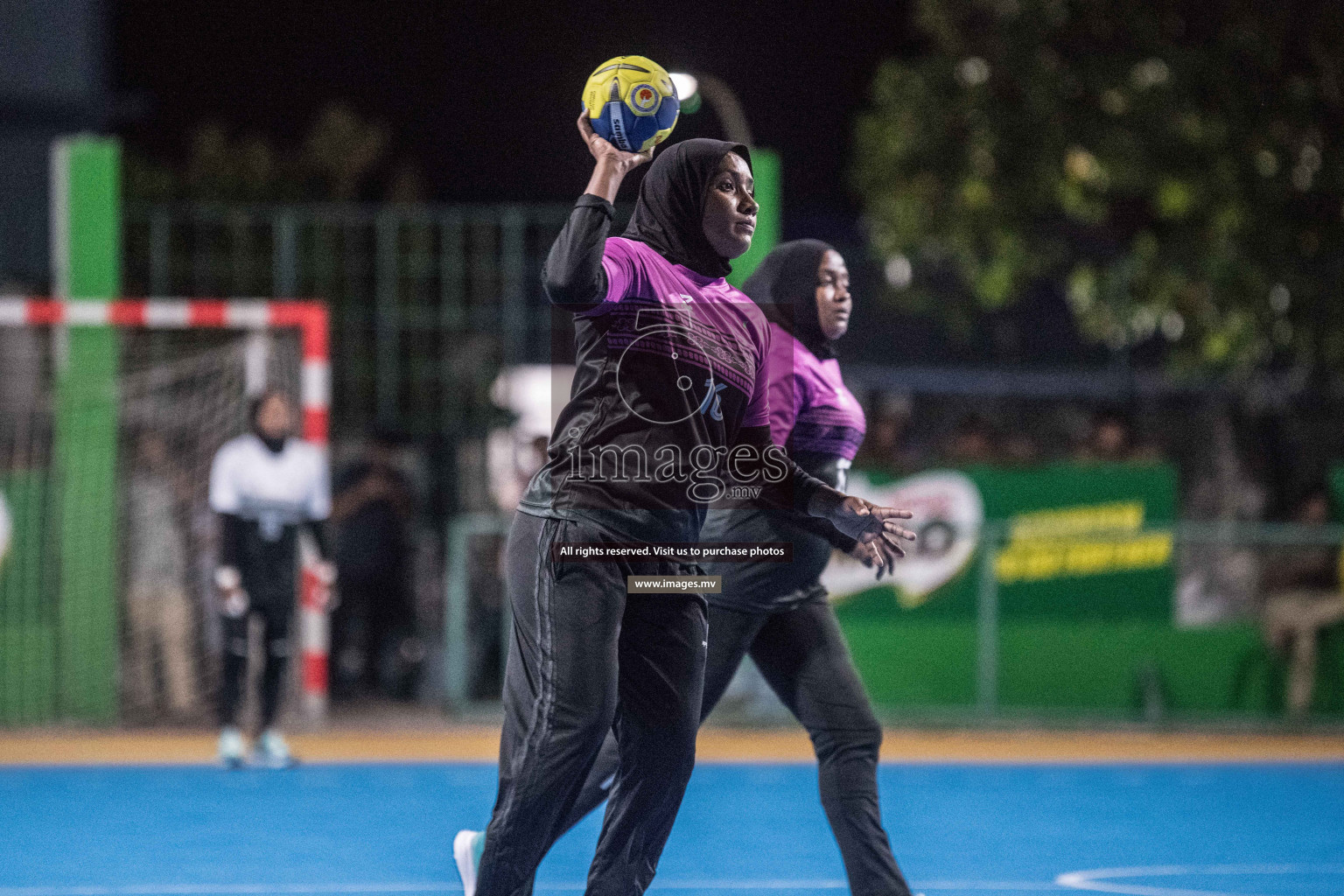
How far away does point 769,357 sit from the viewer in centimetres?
498

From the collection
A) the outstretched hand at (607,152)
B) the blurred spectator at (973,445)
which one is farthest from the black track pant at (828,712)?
the blurred spectator at (973,445)

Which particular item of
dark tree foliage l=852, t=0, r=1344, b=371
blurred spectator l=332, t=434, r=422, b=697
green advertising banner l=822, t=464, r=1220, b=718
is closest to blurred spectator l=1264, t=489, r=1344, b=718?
green advertising banner l=822, t=464, r=1220, b=718

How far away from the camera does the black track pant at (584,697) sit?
14.0 ft

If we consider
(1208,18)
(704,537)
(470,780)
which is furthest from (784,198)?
(704,537)

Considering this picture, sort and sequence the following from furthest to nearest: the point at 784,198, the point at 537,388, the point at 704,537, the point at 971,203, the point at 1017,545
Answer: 1. the point at 784,198
2. the point at 537,388
3. the point at 971,203
4. the point at 1017,545
5. the point at 704,537

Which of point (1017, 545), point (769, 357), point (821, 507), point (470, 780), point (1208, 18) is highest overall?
point (1208, 18)

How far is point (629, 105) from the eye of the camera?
432 cm

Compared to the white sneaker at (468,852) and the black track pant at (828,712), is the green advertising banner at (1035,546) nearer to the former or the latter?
the black track pant at (828,712)

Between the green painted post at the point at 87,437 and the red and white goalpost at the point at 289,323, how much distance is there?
0.39 metres

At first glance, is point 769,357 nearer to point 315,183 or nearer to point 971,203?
point 971,203

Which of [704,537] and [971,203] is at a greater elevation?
[971,203]

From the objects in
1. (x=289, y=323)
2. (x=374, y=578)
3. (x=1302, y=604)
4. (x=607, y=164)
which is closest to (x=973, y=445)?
(x=1302, y=604)

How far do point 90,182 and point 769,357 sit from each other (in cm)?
981

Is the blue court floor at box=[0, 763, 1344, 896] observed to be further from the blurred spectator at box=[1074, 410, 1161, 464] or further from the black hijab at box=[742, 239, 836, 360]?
the blurred spectator at box=[1074, 410, 1161, 464]
